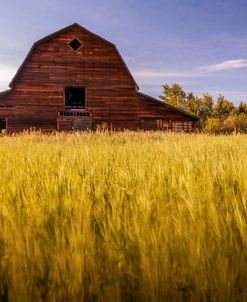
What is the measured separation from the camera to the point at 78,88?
28688 millimetres

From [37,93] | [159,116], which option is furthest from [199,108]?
[37,93]

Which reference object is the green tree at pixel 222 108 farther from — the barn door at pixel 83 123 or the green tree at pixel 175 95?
the barn door at pixel 83 123

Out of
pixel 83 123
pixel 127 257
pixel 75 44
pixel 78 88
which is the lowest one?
pixel 127 257

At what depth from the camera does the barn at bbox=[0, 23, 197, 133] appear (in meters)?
27.4

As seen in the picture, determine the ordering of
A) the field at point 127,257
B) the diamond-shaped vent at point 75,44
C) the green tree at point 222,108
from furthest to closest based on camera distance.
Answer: the green tree at point 222,108
the diamond-shaped vent at point 75,44
the field at point 127,257

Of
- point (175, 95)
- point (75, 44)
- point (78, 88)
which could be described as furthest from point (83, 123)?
point (175, 95)

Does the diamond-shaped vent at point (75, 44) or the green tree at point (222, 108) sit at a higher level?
the diamond-shaped vent at point (75, 44)

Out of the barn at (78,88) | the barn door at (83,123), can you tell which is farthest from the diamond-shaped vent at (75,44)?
the barn door at (83,123)

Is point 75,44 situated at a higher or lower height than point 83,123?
higher

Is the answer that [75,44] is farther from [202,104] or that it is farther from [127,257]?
[202,104]

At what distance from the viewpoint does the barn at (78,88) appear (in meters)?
27.4

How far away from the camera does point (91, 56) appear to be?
93.5 feet

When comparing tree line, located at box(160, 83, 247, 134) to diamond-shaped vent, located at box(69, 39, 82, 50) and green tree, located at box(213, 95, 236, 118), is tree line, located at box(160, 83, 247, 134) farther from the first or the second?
diamond-shaped vent, located at box(69, 39, 82, 50)

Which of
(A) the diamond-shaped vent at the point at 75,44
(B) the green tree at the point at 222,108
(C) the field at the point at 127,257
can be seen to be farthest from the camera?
(B) the green tree at the point at 222,108
